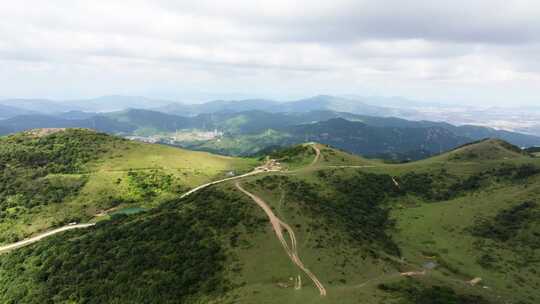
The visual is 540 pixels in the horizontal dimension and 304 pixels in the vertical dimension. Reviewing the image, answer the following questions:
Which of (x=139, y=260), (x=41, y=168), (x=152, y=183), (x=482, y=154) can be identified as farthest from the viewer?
(x=482, y=154)

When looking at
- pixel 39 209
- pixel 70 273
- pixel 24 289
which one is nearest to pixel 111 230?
pixel 70 273

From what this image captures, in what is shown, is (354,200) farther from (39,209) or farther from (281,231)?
(39,209)

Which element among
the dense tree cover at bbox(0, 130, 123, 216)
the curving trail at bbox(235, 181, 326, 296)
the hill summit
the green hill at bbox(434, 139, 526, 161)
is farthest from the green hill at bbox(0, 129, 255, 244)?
the hill summit

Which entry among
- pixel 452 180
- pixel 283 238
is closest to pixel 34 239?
pixel 283 238

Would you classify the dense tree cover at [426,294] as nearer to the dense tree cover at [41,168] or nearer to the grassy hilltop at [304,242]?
the grassy hilltop at [304,242]

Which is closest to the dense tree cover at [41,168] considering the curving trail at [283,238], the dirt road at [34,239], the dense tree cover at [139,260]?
the dirt road at [34,239]

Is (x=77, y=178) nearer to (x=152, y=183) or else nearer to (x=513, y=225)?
(x=152, y=183)
